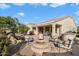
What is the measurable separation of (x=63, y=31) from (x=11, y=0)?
57 centimetres

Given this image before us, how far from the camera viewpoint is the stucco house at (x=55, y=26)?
270 cm

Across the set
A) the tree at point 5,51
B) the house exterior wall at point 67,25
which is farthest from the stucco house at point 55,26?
the tree at point 5,51

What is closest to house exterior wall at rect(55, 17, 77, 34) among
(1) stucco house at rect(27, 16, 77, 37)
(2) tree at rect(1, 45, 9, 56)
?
(1) stucco house at rect(27, 16, 77, 37)

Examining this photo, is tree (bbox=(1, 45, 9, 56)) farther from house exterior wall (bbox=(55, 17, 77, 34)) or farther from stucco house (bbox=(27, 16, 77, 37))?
house exterior wall (bbox=(55, 17, 77, 34))

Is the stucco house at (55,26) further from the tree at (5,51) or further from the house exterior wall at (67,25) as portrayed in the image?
A: the tree at (5,51)

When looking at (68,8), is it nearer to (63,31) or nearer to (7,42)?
(63,31)

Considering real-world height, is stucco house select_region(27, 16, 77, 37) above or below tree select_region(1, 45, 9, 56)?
above

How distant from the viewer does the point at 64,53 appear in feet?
8.90

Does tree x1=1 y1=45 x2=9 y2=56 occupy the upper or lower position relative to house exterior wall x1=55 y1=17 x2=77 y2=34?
lower

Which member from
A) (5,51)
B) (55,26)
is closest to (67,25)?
(55,26)

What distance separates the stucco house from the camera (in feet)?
8.85

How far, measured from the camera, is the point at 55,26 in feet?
8.89

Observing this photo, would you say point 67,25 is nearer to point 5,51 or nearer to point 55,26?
point 55,26

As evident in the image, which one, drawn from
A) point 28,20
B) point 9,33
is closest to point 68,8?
point 28,20
